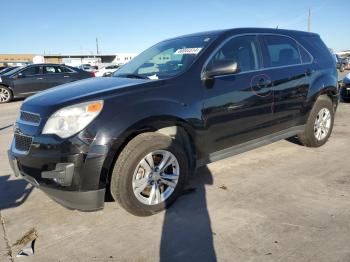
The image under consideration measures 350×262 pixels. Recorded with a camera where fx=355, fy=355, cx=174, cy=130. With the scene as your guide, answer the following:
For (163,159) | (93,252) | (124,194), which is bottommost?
(93,252)

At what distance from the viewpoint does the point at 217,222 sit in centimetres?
326

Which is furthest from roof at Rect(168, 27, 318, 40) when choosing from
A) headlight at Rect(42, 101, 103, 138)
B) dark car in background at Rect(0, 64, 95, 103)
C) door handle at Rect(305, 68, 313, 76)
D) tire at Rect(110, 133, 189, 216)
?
dark car in background at Rect(0, 64, 95, 103)

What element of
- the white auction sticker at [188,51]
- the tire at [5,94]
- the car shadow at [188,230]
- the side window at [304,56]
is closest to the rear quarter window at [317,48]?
the side window at [304,56]

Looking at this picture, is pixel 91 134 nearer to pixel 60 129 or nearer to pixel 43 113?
pixel 60 129

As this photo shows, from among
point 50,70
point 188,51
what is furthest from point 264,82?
point 50,70

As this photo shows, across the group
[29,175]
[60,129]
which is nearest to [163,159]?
[60,129]

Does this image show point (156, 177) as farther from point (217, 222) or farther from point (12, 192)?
point (12, 192)

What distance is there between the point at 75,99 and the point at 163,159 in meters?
1.01

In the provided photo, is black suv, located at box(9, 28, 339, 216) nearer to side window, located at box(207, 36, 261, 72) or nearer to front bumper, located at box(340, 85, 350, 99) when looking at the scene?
side window, located at box(207, 36, 261, 72)

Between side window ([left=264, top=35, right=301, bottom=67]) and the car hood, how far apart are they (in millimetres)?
1917

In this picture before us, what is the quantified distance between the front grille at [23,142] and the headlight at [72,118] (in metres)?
0.25

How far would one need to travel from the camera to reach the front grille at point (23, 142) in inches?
127

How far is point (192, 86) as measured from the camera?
3.64m

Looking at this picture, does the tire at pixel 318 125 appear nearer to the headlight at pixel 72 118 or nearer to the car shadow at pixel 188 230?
the car shadow at pixel 188 230
